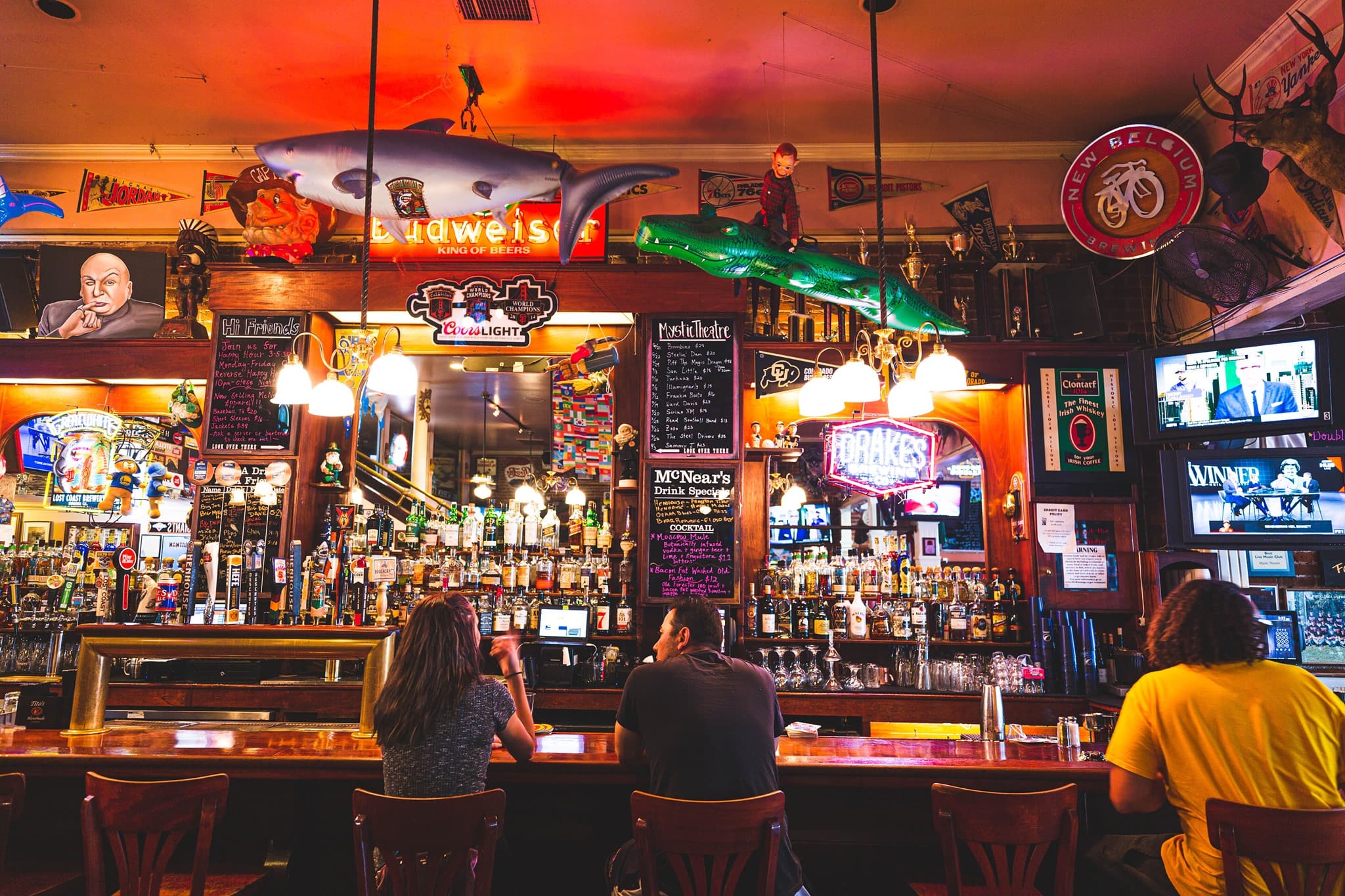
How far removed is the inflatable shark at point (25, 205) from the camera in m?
6.61

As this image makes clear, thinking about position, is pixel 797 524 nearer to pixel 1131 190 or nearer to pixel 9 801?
pixel 1131 190

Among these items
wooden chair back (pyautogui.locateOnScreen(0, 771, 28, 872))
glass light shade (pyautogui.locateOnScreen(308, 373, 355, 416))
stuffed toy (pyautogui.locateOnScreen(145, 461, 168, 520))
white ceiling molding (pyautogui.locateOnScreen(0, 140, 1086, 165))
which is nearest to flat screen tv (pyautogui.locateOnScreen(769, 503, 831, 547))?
white ceiling molding (pyautogui.locateOnScreen(0, 140, 1086, 165))

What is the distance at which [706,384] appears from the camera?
5934 mm

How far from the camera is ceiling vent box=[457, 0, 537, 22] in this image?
502 centimetres

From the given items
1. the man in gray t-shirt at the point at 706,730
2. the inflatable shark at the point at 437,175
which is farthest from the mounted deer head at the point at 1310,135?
the man in gray t-shirt at the point at 706,730

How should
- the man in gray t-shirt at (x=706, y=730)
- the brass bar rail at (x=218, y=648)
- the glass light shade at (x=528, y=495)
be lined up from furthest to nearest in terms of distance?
the glass light shade at (x=528, y=495) < the brass bar rail at (x=218, y=648) < the man in gray t-shirt at (x=706, y=730)

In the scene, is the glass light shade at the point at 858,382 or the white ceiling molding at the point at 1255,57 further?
the white ceiling molding at the point at 1255,57

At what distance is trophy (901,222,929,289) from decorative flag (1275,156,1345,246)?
2.15 meters

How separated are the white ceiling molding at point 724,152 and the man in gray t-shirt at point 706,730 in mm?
4655

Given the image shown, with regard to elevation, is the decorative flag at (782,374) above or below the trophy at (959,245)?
below

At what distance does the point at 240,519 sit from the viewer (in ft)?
19.6

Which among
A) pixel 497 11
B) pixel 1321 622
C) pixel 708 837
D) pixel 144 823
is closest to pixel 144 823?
pixel 144 823

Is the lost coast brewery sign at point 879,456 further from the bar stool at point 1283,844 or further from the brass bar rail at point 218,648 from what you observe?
the bar stool at point 1283,844

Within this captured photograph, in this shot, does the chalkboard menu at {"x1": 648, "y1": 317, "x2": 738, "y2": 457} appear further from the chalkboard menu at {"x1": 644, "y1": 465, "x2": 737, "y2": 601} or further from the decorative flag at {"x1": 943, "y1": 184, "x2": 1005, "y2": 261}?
the decorative flag at {"x1": 943, "y1": 184, "x2": 1005, "y2": 261}
